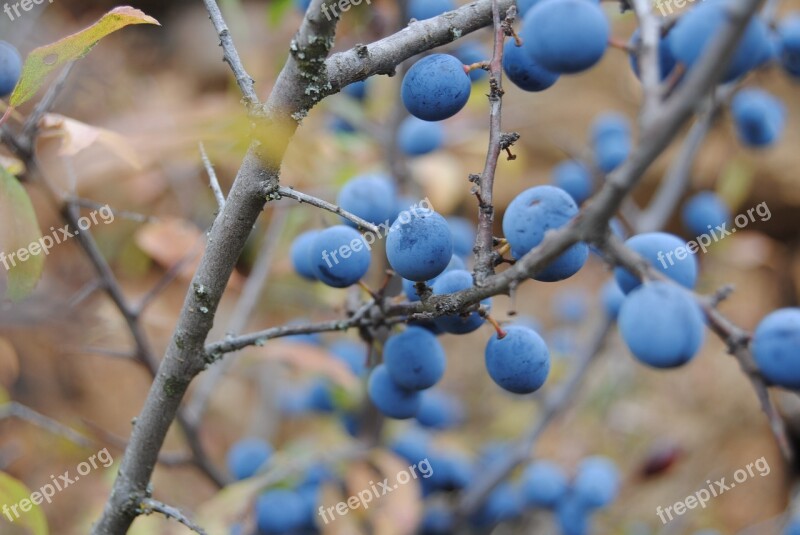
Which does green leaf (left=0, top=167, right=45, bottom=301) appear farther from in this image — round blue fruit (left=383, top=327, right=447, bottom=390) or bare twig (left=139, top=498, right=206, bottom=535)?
round blue fruit (left=383, top=327, right=447, bottom=390)

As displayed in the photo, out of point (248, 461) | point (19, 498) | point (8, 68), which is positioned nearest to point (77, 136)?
point (8, 68)

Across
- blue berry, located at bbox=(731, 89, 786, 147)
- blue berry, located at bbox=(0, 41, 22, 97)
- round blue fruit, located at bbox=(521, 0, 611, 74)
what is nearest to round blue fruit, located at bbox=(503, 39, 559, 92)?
round blue fruit, located at bbox=(521, 0, 611, 74)

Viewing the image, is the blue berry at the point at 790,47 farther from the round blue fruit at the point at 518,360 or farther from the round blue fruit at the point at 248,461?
the round blue fruit at the point at 248,461

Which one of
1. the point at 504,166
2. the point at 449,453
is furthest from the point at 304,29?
the point at 504,166

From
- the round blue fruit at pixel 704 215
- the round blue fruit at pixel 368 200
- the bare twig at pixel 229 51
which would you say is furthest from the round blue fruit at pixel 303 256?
the round blue fruit at pixel 704 215

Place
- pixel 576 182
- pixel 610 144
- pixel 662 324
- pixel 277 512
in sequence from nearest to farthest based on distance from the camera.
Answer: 1. pixel 662 324
2. pixel 277 512
3. pixel 576 182
4. pixel 610 144

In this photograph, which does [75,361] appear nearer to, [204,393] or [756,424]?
[204,393]

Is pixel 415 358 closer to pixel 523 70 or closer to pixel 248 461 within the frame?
pixel 523 70
